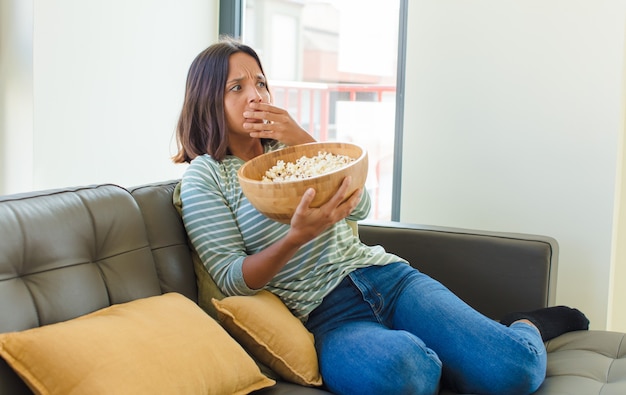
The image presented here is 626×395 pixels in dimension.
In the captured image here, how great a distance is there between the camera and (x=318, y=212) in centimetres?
156

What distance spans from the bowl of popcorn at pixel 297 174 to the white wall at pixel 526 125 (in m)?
0.91

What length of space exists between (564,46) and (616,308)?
36.1 inches

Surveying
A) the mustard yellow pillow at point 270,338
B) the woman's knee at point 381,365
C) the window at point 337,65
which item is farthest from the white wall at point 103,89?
the woman's knee at point 381,365

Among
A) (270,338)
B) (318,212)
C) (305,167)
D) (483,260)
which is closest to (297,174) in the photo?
(305,167)

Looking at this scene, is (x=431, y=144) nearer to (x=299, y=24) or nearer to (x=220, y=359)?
(x=299, y=24)

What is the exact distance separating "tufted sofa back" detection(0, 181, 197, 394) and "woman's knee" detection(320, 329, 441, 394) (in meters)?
0.43

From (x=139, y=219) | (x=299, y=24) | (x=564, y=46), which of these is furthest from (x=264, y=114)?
(x=299, y=24)

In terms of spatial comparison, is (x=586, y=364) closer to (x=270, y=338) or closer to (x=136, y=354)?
(x=270, y=338)

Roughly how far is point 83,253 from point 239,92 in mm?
634

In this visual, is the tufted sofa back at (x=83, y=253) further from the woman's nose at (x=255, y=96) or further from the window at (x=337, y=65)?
the window at (x=337, y=65)

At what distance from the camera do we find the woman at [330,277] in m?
1.58

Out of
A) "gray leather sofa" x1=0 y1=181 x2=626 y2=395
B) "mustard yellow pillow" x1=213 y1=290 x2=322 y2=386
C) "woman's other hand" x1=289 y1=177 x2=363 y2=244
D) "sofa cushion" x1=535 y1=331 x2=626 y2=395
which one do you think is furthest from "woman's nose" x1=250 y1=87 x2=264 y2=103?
"sofa cushion" x1=535 y1=331 x2=626 y2=395

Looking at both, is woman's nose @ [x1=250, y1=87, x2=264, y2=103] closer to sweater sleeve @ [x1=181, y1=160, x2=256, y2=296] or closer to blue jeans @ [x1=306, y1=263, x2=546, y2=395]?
sweater sleeve @ [x1=181, y1=160, x2=256, y2=296]

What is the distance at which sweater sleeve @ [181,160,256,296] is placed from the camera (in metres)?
1.73
